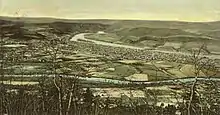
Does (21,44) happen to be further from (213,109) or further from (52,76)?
(213,109)

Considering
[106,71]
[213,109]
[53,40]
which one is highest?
[53,40]

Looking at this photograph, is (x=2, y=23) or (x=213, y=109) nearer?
(x=213, y=109)

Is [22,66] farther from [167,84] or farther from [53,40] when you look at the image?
[167,84]

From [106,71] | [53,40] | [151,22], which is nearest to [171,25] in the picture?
[151,22]

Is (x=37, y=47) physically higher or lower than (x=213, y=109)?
higher

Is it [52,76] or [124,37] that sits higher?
[124,37]

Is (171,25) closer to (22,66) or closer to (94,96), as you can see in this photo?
(94,96)

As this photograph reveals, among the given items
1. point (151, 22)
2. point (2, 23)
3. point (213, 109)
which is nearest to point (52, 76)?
point (2, 23)
